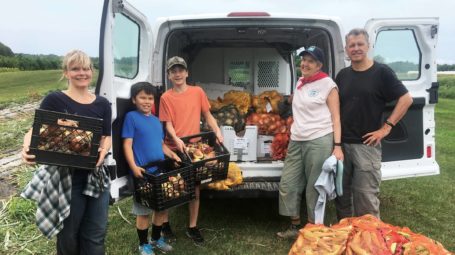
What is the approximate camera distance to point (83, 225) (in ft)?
10.1

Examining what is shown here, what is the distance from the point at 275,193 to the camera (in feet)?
13.8

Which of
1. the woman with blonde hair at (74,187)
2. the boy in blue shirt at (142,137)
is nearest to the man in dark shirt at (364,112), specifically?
the boy in blue shirt at (142,137)

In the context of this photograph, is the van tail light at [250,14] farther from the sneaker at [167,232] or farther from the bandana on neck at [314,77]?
the sneaker at [167,232]

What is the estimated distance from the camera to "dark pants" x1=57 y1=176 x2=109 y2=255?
294cm

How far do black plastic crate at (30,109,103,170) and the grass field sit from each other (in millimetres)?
1661

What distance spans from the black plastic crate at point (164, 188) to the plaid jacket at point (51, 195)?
787 millimetres

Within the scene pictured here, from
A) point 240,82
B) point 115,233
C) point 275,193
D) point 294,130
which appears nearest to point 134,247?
point 115,233

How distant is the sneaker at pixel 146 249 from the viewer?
12.9 feet

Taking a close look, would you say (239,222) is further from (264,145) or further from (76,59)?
(76,59)

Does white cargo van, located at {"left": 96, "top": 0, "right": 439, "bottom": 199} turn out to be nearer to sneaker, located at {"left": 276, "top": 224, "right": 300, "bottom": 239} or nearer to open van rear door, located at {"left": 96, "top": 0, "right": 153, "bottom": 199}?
open van rear door, located at {"left": 96, "top": 0, "right": 153, "bottom": 199}

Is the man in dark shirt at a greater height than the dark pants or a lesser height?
greater

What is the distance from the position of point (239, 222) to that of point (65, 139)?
2724mm

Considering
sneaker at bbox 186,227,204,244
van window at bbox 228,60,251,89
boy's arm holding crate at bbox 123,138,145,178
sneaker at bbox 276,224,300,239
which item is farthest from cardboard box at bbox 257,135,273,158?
van window at bbox 228,60,251,89

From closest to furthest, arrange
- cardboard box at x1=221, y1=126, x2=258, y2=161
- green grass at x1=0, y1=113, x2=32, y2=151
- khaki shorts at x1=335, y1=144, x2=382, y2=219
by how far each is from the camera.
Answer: khaki shorts at x1=335, y1=144, x2=382, y2=219 → cardboard box at x1=221, y1=126, x2=258, y2=161 → green grass at x1=0, y1=113, x2=32, y2=151
